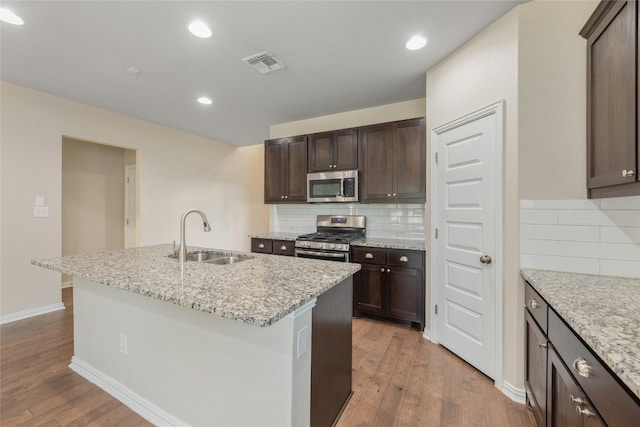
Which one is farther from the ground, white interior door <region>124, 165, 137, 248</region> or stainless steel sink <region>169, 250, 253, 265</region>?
white interior door <region>124, 165, 137, 248</region>

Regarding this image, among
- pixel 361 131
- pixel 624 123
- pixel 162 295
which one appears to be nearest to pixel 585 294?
pixel 624 123

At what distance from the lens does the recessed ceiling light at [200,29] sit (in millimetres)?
2001

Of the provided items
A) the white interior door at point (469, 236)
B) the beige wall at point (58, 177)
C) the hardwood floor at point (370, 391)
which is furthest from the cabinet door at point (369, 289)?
the beige wall at point (58, 177)

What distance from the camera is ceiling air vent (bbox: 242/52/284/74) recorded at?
95.5 inches

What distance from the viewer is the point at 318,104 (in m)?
3.58

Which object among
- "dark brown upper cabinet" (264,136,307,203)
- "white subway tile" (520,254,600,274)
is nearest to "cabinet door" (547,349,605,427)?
"white subway tile" (520,254,600,274)

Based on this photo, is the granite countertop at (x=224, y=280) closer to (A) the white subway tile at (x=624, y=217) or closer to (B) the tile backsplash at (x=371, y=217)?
(A) the white subway tile at (x=624, y=217)

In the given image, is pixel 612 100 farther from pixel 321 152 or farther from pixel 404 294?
pixel 321 152

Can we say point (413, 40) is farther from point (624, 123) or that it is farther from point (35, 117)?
point (35, 117)

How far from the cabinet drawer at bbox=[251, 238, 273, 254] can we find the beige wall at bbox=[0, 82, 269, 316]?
1.86 m

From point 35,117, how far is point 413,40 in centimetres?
423

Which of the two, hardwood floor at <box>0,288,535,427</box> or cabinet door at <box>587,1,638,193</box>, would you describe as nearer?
cabinet door at <box>587,1,638,193</box>

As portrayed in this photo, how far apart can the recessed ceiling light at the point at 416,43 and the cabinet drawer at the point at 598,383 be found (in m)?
2.13

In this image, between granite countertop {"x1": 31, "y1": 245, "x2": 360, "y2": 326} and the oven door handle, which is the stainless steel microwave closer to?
the oven door handle
